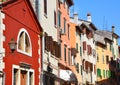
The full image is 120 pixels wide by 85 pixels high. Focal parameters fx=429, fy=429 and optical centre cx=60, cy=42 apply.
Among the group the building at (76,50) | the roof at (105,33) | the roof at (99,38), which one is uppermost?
the roof at (105,33)

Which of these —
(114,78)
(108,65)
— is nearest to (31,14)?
(108,65)

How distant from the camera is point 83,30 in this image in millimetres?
64750

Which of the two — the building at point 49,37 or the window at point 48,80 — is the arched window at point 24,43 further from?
the window at point 48,80

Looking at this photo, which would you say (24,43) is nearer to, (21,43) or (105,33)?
(21,43)

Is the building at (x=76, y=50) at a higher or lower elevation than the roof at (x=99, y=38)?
lower

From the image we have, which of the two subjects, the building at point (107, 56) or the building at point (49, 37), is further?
the building at point (107, 56)

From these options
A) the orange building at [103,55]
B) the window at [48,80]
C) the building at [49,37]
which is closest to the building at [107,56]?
the orange building at [103,55]

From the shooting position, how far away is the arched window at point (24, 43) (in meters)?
27.6

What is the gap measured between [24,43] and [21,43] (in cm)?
38

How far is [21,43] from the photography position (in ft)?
91.9

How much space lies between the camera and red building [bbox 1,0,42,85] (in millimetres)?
24906

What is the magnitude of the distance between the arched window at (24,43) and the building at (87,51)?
29789mm

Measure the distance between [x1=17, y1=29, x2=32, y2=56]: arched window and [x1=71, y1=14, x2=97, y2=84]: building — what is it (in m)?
29.8

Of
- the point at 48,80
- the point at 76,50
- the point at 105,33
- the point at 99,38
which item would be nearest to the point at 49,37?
the point at 48,80
